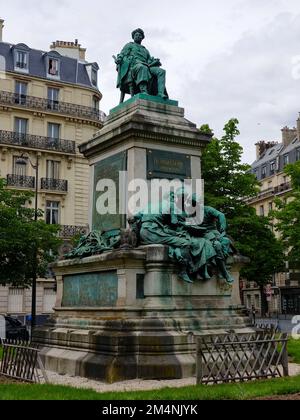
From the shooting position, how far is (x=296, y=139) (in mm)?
70500

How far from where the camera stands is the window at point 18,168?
45875 millimetres

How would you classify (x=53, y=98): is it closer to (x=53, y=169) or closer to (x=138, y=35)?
(x=53, y=169)

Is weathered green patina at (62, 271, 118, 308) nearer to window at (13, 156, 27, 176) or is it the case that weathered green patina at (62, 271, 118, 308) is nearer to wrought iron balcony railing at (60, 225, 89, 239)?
wrought iron balcony railing at (60, 225, 89, 239)

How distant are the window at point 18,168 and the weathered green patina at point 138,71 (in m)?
32.1

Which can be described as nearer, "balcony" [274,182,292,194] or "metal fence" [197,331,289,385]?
"metal fence" [197,331,289,385]

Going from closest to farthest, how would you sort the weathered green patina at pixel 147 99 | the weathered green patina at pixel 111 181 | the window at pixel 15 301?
the weathered green patina at pixel 111 181 → the weathered green patina at pixel 147 99 → the window at pixel 15 301

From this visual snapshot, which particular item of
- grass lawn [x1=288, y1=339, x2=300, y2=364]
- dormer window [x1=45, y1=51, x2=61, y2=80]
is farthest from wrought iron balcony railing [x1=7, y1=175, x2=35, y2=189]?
grass lawn [x1=288, y1=339, x2=300, y2=364]

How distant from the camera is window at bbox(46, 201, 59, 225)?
4644 centimetres

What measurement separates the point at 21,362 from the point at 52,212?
36.6m

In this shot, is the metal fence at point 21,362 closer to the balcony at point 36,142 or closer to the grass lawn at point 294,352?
the grass lawn at point 294,352

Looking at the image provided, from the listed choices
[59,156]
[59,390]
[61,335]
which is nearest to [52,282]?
[59,156]

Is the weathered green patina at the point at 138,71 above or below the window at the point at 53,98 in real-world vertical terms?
below

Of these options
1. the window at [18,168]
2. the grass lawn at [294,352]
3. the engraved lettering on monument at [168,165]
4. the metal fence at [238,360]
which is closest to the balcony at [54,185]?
the window at [18,168]
